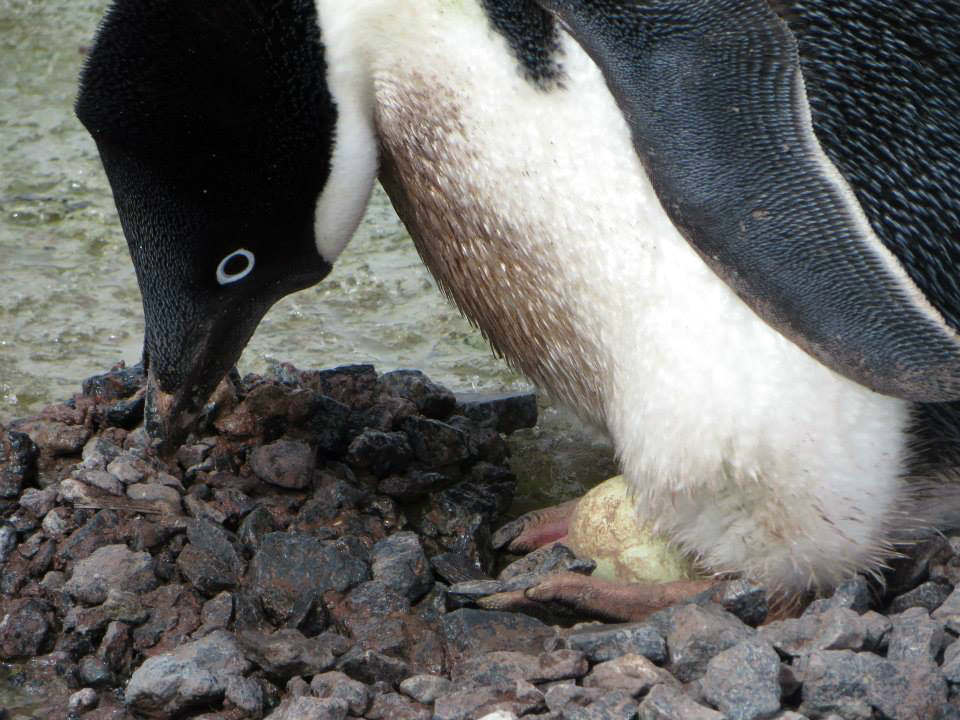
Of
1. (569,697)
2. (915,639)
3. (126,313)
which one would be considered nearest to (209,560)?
(569,697)

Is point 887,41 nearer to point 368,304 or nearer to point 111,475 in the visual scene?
point 111,475

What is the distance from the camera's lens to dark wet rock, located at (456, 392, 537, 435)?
2031mm

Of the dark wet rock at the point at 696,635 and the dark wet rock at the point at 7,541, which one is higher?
the dark wet rock at the point at 696,635

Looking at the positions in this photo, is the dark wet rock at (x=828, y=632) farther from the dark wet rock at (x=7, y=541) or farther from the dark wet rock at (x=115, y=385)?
the dark wet rock at (x=115, y=385)

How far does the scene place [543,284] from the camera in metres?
1.53

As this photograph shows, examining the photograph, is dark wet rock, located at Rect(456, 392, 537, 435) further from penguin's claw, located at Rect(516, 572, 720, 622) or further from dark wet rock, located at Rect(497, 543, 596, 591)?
penguin's claw, located at Rect(516, 572, 720, 622)

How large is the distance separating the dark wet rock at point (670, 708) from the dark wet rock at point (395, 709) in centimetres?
20

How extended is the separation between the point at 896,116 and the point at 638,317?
33cm

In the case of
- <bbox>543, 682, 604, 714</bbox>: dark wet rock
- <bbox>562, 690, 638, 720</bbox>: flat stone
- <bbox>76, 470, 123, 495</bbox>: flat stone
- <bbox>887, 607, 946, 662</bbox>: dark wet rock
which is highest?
<bbox>887, 607, 946, 662</bbox>: dark wet rock

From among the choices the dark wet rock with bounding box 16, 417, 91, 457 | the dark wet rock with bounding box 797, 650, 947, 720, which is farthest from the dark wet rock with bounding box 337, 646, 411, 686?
the dark wet rock with bounding box 16, 417, 91, 457

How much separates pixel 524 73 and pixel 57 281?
144cm

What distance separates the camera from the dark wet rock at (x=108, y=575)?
4.91ft

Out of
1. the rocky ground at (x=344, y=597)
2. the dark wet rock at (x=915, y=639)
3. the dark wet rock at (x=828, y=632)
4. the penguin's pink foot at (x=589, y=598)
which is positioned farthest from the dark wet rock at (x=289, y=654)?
the dark wet rock at (x=915, y=639)

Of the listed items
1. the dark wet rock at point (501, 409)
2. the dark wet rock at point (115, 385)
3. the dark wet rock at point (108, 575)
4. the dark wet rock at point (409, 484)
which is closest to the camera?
the dark wet rock at point (108, 575)
